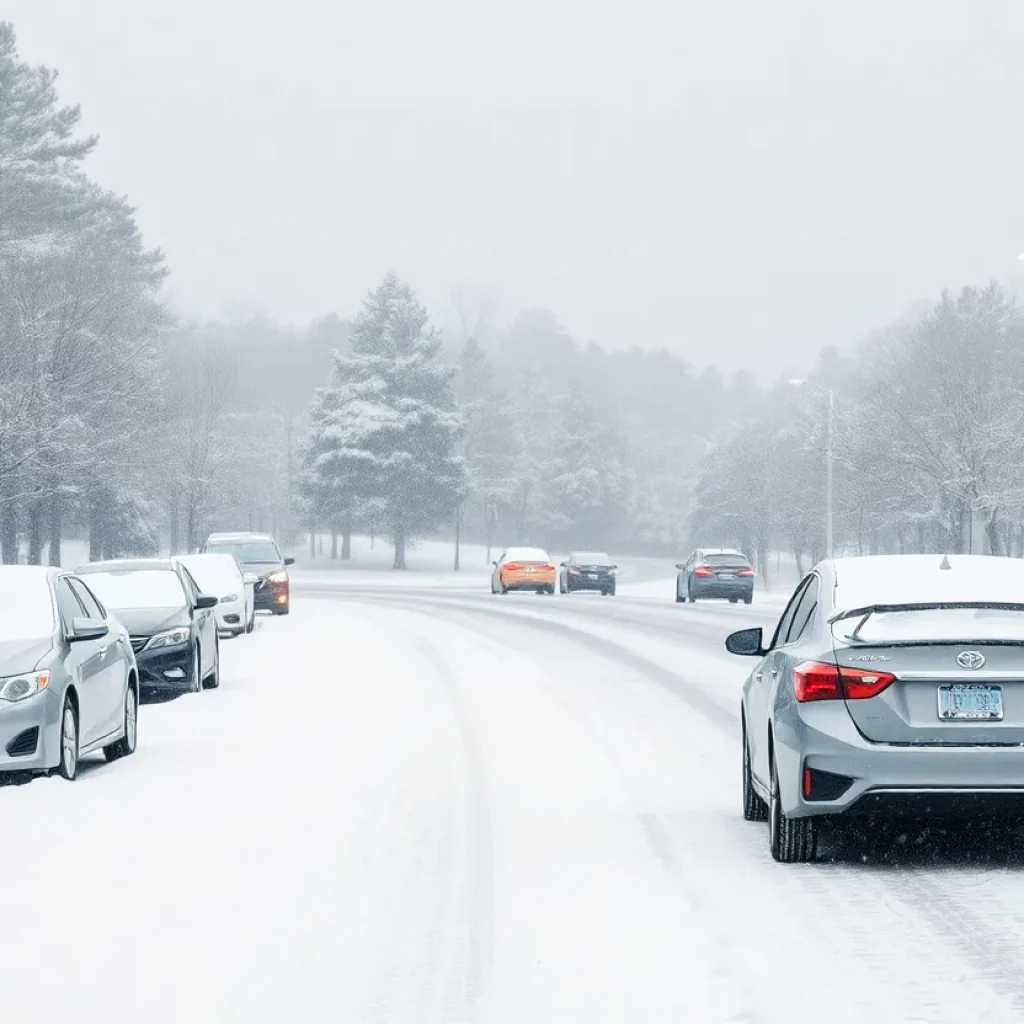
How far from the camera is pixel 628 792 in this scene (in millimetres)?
11875

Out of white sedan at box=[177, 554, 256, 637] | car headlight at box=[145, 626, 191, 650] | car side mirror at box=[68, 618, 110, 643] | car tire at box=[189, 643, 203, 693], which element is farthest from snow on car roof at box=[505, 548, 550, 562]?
car side mirror at box=[68, 618, 110, 643]

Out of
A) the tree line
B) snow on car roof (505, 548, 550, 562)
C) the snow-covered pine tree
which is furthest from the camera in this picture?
the snow-covered pine tree

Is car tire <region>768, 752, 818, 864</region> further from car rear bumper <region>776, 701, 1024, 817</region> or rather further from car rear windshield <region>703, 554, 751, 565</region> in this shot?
car rear windshield <region>703, 554, 751, 565</region>

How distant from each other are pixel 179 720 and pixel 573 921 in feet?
32.4

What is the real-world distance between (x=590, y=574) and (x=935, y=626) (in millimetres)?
50147

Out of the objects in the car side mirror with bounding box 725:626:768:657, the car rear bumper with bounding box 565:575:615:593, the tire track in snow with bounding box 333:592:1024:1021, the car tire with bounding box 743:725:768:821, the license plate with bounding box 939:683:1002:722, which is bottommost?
the tire track in snow with bounding box 333:592:1024:1021

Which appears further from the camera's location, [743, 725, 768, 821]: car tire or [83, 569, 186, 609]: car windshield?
[83, 569, 186, 609]: car windshield

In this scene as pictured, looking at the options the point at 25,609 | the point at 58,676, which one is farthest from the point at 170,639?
the point at 58,676

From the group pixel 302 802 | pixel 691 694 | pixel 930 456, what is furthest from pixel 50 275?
pixel 302 802

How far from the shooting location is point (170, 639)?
19234mm

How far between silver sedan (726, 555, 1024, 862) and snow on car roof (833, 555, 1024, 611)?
0.05ft

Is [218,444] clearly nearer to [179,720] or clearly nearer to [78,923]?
[179,720]

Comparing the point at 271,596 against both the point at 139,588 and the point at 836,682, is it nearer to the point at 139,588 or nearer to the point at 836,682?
the point at 139,588

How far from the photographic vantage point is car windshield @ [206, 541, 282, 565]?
4038cm
